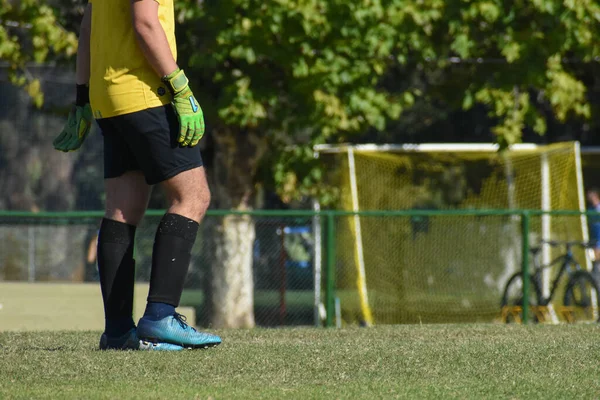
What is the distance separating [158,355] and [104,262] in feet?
2.28

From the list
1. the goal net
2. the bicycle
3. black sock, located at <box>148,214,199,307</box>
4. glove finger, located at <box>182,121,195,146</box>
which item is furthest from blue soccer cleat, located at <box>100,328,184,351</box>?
the bicycle

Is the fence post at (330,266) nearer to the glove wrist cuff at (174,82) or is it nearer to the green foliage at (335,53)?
the green foliage at (335,53)

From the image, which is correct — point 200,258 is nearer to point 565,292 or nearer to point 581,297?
point 565,292

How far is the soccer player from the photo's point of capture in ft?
15.8

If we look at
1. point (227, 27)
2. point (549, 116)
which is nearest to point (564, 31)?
point (227, 27)

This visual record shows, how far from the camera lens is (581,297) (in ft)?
44.8

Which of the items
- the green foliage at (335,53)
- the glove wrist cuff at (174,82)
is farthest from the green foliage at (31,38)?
the glove wrist cuff at (174,82)

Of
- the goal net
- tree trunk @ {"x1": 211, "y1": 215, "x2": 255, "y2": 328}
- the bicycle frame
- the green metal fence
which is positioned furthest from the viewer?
the goal net

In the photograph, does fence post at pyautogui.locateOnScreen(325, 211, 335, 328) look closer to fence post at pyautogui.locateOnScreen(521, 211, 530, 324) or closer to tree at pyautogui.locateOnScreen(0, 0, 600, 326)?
tree at pyautogui.locateOnScreen(0, 0, 600, 326)

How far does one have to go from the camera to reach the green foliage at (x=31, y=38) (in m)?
14.2

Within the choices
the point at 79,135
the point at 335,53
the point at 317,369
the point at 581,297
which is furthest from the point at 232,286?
the point at 317,369

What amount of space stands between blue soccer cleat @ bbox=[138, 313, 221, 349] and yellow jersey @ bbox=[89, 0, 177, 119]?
0.89 metres

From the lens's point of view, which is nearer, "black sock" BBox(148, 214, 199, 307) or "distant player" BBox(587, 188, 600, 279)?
"black sock" BBox(148, 214, 199, 307)

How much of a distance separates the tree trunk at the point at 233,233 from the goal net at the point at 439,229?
1.24 meters
